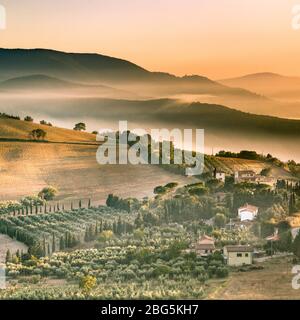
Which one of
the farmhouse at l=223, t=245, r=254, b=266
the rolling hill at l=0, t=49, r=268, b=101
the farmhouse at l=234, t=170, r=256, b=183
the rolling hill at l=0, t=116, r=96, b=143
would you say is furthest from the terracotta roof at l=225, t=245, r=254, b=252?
the rolling hill at l=0, t=116, r=96, b=143

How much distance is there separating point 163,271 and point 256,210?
0.82 m

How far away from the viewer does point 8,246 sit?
5480 millimetres

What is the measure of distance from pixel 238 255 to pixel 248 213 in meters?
0.32


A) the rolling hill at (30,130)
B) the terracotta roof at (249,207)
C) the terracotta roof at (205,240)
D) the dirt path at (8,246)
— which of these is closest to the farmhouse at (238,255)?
the terracotta roof at (205,240)

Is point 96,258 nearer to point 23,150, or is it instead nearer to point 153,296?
point 153,296

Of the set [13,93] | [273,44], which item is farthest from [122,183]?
[273,44]

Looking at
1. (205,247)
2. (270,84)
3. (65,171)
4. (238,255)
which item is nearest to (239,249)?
(238,255)

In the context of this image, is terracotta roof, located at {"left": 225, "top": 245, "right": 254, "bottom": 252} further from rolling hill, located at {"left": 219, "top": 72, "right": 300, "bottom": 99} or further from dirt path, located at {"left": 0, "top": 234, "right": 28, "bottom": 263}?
dirt path, located at {"left": 0, "top": 234, "right": 28, "bottom": 263}

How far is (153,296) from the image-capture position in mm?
5367

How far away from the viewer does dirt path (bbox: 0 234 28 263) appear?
547cm

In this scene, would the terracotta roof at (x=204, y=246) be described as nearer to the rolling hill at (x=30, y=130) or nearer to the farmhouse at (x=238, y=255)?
the farmhouse at (x=238, y=255)

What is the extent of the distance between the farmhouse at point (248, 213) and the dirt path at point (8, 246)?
1.59m

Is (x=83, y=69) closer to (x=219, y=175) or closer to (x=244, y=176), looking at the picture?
(x=219, y=175)
